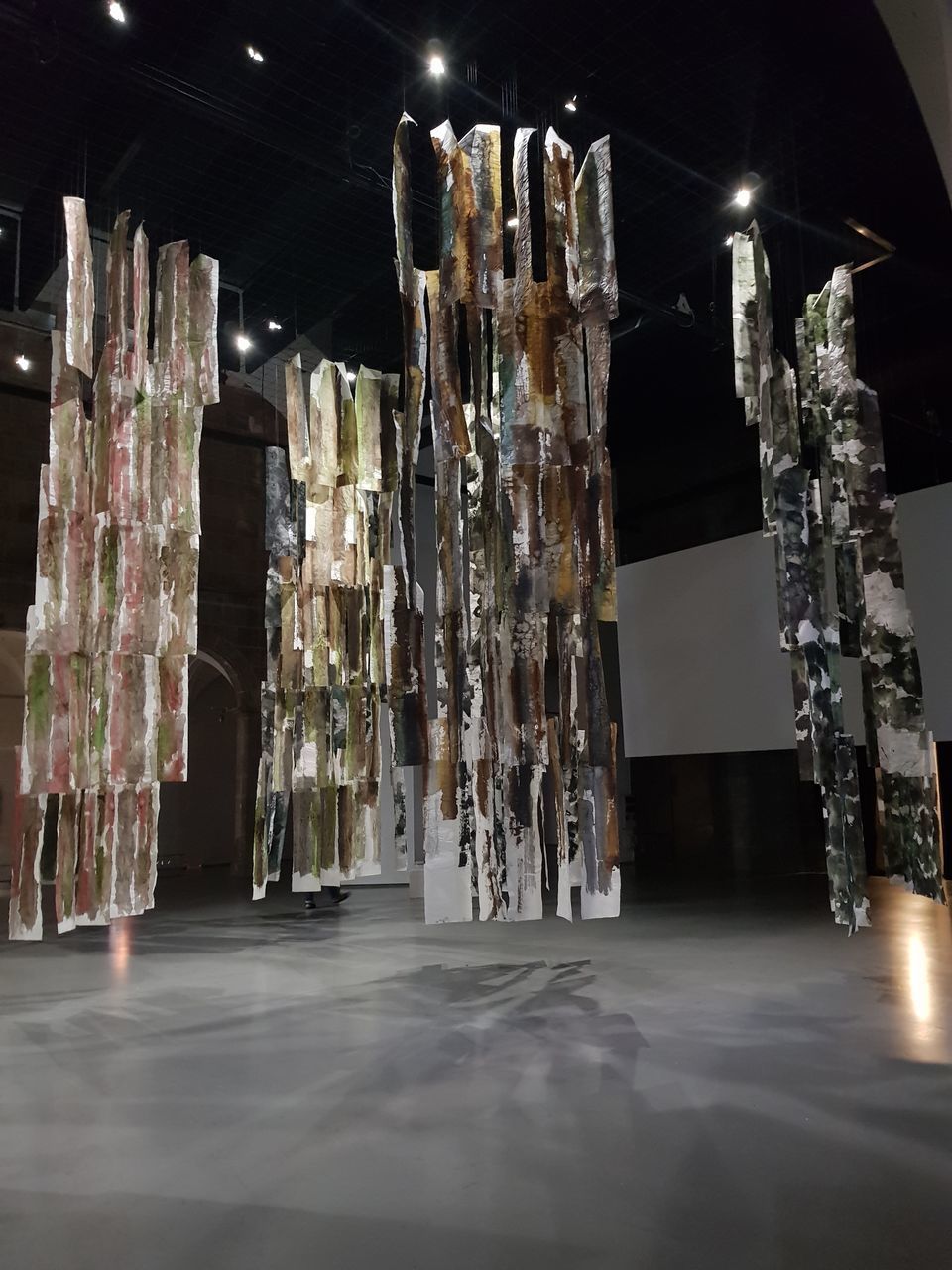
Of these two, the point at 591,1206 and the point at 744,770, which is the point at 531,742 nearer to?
the point at 591,1206

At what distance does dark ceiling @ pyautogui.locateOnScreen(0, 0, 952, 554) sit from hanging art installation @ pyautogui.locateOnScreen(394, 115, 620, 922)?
1.13 metres

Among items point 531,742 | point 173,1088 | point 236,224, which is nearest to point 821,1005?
point 531,742

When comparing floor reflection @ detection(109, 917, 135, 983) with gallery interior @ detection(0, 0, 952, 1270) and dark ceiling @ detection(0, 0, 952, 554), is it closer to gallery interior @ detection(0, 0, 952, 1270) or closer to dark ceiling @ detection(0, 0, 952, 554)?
gallery interior @ detection(0, 0, 952, 1270)

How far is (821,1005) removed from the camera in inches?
163

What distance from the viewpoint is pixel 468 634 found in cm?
426

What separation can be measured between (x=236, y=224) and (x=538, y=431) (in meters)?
3.51

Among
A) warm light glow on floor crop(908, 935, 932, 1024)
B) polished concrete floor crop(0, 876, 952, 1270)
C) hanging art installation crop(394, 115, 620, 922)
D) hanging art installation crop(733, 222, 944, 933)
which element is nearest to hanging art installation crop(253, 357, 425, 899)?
polished concrete floor crop(0, 876, 952, 1270)

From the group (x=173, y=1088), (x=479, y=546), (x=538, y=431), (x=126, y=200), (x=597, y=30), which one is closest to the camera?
(x=173, y=1088)

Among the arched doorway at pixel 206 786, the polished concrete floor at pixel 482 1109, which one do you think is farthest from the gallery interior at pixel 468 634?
the arched doorway at pixel 206 786

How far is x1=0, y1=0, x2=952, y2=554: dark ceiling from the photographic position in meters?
4.78

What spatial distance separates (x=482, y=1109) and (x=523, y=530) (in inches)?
82.5

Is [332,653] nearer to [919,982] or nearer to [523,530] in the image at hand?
[523,530]

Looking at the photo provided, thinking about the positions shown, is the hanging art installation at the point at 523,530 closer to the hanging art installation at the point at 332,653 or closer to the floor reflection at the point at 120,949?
the hanging art installation at the point at 332,653

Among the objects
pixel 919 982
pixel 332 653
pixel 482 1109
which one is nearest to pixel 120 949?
pixel 332 653
